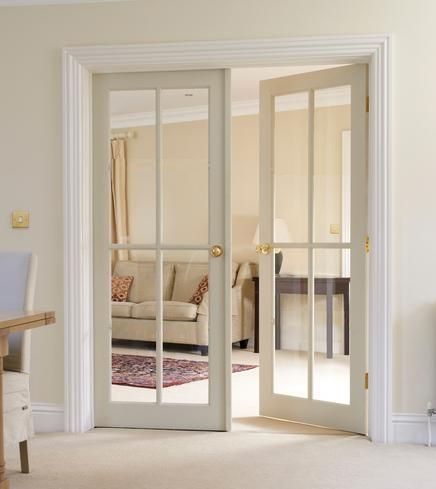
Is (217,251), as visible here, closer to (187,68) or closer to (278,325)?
(278,325)

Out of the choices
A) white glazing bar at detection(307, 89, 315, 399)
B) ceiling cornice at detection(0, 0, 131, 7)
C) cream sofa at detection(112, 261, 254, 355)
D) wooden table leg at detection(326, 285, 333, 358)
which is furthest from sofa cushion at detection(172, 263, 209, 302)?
ceiling cornice at detection(0, 0, 131, 7)

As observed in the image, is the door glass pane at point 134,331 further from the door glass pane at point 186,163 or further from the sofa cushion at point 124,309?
the door glass pane at point 186,163

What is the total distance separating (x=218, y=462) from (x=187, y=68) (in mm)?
2094

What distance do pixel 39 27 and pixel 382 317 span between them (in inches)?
97.1

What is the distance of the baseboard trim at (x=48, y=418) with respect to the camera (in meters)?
4.22

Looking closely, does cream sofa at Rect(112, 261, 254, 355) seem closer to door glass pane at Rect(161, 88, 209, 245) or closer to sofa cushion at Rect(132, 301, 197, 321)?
sofa cushion at Rect(132, 301, 197, 321)

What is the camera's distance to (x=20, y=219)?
14.0 ft

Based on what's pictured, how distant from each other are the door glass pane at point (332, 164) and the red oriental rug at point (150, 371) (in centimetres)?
101

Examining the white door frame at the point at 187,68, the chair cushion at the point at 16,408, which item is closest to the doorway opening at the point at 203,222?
the white door frame at the point at 187,68

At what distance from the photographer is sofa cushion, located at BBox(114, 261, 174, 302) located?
4277 millimetres

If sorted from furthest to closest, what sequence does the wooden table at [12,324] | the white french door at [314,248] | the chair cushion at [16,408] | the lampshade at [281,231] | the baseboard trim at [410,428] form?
the lampshade at [281,231], the white french door at [314,248], the baseboard trim at [410,428], the chair cushion at [16,408], the wooden table at [12,324]

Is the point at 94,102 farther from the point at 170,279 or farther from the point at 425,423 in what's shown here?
the point at 425,423

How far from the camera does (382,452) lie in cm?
376

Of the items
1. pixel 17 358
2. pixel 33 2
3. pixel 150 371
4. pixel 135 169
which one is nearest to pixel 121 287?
pixel 150 371
